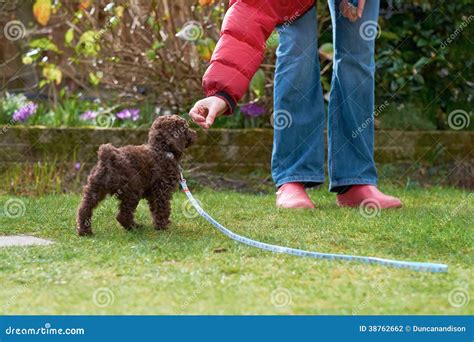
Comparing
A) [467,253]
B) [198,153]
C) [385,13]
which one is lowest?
[198,153]

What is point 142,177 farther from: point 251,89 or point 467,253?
point 251,89

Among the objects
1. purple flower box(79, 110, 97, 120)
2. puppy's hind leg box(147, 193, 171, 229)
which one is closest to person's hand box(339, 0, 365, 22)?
puppy's hind leg box(147, 193, 171, 229)

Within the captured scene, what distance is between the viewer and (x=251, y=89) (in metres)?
5.97

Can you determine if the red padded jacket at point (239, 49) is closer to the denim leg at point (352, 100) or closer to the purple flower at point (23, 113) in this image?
the denim leg at point (352, 100)

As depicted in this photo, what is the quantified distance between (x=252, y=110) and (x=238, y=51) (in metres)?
2.59

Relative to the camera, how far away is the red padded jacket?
335 cm

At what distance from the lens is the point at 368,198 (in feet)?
14.1

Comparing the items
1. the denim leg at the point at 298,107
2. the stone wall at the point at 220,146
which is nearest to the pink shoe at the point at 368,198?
the denim leg at the point at 298,107

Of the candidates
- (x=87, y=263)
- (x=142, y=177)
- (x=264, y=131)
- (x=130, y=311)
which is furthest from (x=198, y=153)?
(x=130, y=311)

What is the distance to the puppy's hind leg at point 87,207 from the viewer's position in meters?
3.53

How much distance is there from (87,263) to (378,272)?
42.9 inches

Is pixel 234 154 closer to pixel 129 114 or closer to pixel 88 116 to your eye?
pixel 129 114

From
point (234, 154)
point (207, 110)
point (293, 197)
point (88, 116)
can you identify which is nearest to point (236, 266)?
point (207, 110)

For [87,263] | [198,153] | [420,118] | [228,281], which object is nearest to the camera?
[228,281]
